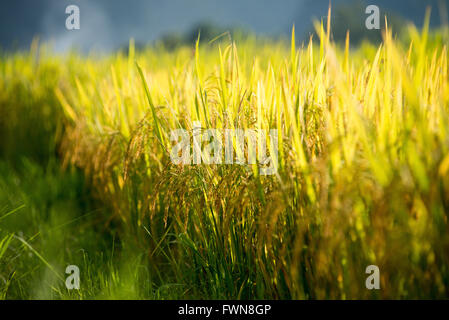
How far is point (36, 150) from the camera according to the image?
327 centimetres

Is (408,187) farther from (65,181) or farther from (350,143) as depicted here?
(65,181)

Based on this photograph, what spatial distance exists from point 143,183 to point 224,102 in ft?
1.93

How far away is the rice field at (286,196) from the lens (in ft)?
2.69

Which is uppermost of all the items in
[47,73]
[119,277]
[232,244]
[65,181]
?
[47,73]

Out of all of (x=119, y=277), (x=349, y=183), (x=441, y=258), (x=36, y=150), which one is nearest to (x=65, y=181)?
(x=36, y=150)

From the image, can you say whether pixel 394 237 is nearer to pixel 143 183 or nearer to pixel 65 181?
pixel 143 183

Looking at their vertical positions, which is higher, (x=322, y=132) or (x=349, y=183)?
(x=322, y=132)

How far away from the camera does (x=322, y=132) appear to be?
1.08 meters

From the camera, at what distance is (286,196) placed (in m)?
0.99

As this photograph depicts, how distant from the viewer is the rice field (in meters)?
0.82

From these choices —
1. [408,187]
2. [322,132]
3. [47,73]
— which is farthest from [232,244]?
[47,73]
